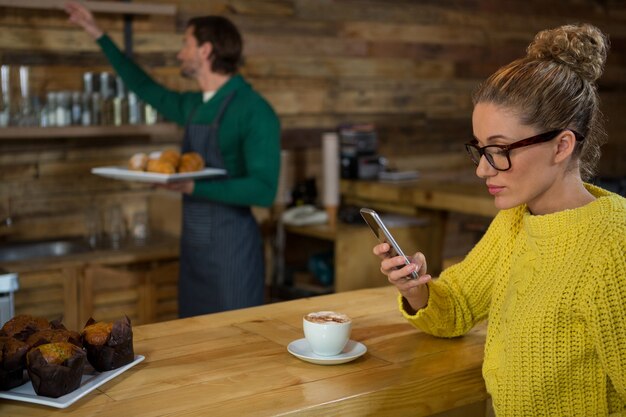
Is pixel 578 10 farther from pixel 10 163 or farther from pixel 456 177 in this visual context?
pixel 10 163

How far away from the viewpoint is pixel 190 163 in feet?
12.1

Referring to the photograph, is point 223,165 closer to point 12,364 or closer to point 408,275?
point 408,275

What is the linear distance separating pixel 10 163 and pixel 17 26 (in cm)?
64

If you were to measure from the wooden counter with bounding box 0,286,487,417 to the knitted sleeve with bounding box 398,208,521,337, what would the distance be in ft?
0.16

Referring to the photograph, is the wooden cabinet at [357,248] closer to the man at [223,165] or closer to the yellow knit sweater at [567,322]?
the man at [223,165]

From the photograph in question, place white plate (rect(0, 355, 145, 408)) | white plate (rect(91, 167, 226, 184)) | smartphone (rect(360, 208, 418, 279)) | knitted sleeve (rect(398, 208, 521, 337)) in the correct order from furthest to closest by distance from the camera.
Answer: white plate (rect(91, 167, 226, 184)) < knitted sleeve (rect(398, 208, 521, 337)) < smartphone (rect(360, 208, 418, 279)) < white plate (rect(0, 355, 145, 408))

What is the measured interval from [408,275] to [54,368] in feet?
2.56

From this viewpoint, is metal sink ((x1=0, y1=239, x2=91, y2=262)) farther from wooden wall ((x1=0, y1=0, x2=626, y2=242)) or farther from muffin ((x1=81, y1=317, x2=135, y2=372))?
muffin ((x1=81, y1=317, x2=135, y2=372))

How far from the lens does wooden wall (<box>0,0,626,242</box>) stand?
14.2 ft

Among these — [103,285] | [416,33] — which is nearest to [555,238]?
[103,285]

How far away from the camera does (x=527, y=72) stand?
74.6 inches

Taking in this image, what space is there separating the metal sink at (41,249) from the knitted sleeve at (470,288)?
2342 mm

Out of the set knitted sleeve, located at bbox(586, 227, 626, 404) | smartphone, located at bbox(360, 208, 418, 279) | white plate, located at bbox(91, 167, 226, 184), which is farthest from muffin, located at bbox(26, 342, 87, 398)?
white plate, located at bbox(91, 167, 226, 184)

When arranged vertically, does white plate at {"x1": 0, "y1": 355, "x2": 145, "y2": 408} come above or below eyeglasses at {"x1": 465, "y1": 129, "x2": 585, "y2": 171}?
below
